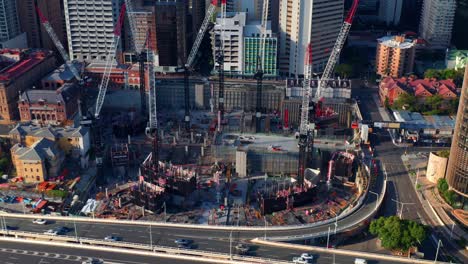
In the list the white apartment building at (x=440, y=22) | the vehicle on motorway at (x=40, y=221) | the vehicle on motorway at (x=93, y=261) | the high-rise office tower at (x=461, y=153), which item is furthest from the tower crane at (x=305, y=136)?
the white apartment building at (x=440, y=22)

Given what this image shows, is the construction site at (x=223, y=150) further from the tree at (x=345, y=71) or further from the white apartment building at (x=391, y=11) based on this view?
the white apartment building at (x=391, y=11)

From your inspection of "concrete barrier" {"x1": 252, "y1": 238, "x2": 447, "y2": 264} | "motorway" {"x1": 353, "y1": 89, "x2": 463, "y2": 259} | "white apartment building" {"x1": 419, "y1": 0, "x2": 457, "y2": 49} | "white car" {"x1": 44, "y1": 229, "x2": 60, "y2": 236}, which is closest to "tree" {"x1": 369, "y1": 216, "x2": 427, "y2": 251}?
"concrete barrier" {"x1": 252, "y1": 238, "x2": 447, "y2": 264}

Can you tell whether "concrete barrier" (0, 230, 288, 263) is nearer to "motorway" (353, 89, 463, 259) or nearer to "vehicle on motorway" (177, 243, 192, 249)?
"vehicle on motorway" (177, 243, 192, 249)

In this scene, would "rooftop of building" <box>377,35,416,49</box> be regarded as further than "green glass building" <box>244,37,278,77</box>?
Yes

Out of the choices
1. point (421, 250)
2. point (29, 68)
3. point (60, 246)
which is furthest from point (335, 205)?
point (29, 68)

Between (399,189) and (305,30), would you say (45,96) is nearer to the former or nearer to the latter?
(305,30)
